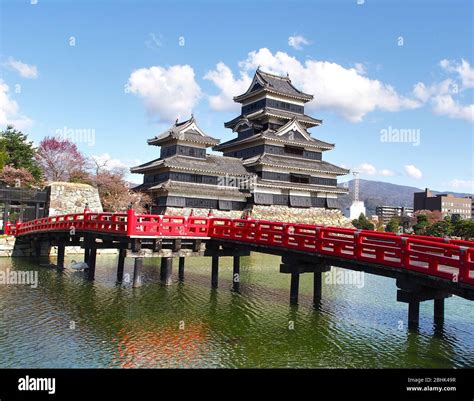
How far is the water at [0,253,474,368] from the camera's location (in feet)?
39.4

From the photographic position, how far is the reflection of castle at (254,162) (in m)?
46.3

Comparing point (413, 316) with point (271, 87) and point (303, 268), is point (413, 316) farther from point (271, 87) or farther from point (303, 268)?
point (271, 87)

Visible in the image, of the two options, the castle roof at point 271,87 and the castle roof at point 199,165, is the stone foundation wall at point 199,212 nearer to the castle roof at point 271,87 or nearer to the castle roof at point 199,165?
the castle roof at point 199,165

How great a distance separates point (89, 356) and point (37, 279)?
13.2m

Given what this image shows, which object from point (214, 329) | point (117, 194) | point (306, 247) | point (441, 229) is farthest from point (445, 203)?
point (214, 329)

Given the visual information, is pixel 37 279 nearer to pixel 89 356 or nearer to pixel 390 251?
pixel 89 356

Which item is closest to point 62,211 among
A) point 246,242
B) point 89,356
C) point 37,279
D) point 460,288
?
point 37,279

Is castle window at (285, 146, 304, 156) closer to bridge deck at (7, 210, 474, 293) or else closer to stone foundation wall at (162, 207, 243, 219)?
stone foundation wall at (162, 207, 243, 219)

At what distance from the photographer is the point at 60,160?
5400cm

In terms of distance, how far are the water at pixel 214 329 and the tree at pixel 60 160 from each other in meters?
32.8

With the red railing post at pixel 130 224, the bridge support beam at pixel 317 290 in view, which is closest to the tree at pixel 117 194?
the red railing post at pixel 130 224

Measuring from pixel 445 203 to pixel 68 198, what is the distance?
123 m

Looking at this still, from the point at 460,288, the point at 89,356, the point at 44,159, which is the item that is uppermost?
the point at 44,159
